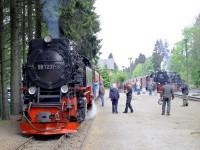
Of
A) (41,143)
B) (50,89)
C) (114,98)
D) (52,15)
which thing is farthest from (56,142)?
(114,98)

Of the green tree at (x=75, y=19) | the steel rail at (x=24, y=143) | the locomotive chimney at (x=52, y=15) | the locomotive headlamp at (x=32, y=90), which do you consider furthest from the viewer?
the green tree at (x=75, y=19)

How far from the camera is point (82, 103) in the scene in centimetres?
1836

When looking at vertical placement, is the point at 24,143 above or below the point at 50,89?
below

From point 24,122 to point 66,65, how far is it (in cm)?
244

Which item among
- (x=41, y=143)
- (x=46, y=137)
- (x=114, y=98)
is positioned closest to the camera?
(x=41, y=143)

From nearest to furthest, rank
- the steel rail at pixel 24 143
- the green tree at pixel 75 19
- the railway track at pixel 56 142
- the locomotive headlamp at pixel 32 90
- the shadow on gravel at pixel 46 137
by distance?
the steel rail at pixel 24 143
the railway track at pixel 56 142
the shadow on gravel at pixel 46 137
the locomotive headlamp at pixel 32 90
the green tree at pixel 75 19

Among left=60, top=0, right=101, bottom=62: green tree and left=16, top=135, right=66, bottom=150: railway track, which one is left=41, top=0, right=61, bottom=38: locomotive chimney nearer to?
left=60, top=0, right=101, bottom=62: green tree

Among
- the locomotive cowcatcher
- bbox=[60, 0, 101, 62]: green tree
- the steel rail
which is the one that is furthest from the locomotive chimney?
the steel rail

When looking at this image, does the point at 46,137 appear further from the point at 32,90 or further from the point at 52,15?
the point at 52,15

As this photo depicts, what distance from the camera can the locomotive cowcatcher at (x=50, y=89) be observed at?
1633cm

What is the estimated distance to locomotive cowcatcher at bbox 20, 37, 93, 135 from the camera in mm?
16328

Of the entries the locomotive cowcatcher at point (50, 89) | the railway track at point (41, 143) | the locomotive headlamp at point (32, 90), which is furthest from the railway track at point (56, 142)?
the locomotive headlamp at point (32, 90)

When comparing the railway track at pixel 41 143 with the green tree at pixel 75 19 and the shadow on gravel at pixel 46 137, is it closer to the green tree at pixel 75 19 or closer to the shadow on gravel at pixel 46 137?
the shadow on gravel at pixel 46 137

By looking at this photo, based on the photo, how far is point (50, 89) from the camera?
17094 millimetres
